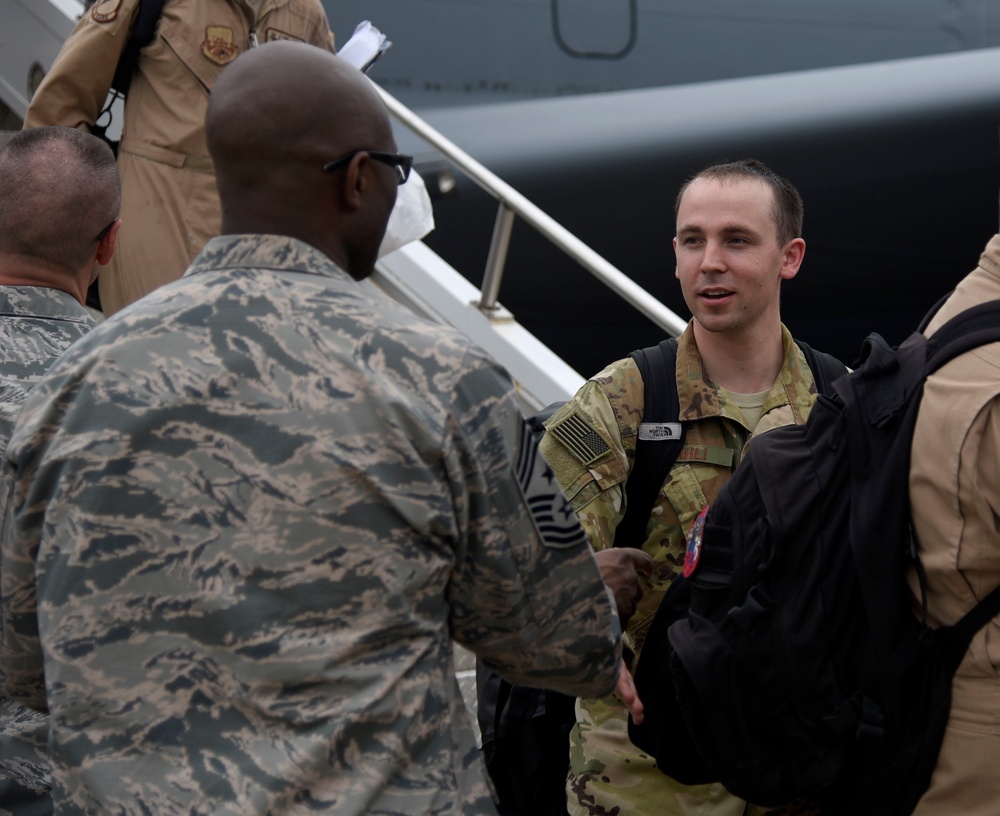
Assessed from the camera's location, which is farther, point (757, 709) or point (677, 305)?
point (677, 305)

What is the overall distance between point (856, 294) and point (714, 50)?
2.06 metres

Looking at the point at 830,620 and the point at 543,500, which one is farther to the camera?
the point at 830,620

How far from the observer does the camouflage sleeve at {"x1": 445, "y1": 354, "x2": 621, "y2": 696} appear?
1470mm

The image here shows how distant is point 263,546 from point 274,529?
0.07ft

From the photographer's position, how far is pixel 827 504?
1815mm

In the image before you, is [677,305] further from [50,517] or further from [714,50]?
[50,517]

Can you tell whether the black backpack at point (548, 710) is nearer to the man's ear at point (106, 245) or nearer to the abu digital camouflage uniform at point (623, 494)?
the abu digital camouflage uniform at point (623, 494)

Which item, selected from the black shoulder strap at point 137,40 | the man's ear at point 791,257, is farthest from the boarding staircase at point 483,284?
the man's ear at point 791,257

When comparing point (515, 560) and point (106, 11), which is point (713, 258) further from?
point (106, 11)

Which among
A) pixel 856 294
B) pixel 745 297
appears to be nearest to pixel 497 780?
pixel 745 297

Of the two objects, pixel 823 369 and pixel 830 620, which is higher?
pixel 823 369

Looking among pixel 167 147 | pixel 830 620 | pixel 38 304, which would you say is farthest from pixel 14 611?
pixel 167 147

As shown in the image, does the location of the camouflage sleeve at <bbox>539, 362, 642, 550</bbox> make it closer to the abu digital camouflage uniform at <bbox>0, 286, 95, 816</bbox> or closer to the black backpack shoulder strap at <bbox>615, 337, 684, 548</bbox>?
the black backpack shoulder strap at <bbox>615, 337, 684, 548</bbox>

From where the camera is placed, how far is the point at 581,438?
225 centimetres
